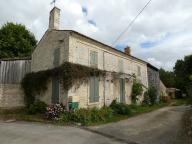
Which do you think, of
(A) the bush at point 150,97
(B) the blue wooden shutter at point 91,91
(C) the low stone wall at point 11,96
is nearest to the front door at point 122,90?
(B) the blue wooden shutter at point 91,91

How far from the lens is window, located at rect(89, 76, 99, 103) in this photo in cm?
1427

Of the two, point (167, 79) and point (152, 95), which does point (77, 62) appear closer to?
Answer: point (152, 95)

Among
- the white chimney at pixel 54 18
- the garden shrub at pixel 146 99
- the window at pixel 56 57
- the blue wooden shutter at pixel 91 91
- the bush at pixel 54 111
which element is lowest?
the bush at pixel 54 111

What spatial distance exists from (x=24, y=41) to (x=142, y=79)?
15.7 metres

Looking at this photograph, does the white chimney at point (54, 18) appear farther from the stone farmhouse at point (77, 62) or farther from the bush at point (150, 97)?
the bush at point (150, 97)

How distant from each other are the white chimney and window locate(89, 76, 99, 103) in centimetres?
499

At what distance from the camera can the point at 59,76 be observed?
1327cm

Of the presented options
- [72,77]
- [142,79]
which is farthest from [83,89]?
[142,79]

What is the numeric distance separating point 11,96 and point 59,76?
526cm

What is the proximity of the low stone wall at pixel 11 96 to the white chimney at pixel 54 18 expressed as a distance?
223 inches

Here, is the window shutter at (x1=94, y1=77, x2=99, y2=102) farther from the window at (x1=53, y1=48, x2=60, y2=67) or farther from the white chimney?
the white chimney

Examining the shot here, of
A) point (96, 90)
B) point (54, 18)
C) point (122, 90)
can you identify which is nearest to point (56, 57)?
point (54, 18)

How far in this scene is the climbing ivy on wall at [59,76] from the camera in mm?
12695

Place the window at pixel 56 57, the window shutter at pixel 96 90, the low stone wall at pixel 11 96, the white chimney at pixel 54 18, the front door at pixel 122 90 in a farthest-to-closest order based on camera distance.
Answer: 1. the front door at pixel 122 90
2. the low stone wall at pixel 11 96
3. the white chimney at pixel 54 18
4. the window shutter at pixel 96 90
5. the window at pixel 56 57
